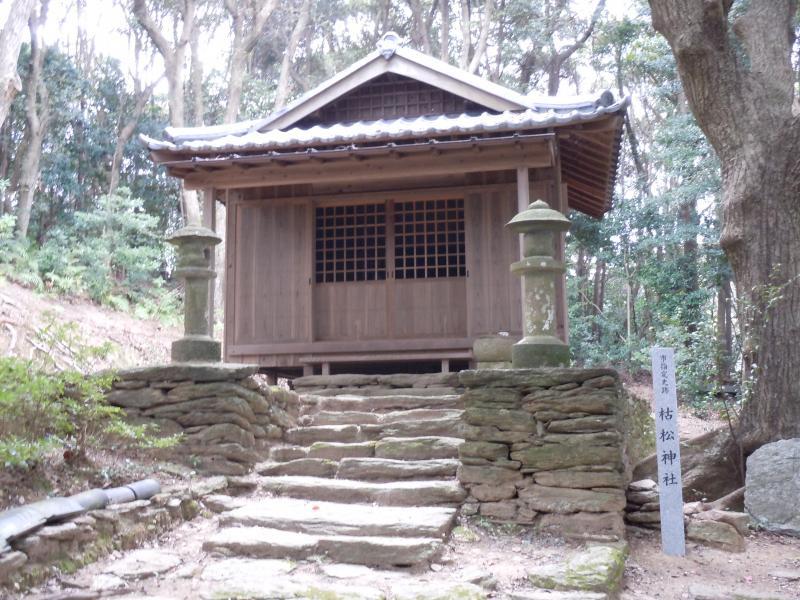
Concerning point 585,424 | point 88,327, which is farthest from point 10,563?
point 88,327

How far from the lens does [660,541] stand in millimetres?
5441

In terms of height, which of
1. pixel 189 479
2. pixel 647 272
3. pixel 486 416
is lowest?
pixel 189 479

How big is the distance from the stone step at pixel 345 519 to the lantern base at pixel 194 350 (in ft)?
4.93

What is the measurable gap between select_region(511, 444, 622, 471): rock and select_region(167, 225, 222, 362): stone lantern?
2.91 m

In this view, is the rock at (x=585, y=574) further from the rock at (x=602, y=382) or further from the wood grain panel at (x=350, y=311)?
the wood grain panel at (x=350, y=311)

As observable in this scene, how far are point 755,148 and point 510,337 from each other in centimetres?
330

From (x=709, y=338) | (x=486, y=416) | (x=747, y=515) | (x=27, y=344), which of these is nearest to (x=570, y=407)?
(x=486, y=416)

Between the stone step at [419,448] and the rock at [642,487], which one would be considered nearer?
the rock at [642,487]

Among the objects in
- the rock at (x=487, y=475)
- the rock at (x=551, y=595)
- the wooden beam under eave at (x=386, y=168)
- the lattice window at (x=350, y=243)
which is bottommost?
the rock at (x=551, y=595)

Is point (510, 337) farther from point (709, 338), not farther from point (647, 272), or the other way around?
point (647, 272)

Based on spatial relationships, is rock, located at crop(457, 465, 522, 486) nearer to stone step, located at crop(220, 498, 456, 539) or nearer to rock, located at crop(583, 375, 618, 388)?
stone step, located at crop(220, 498, 456, 539)

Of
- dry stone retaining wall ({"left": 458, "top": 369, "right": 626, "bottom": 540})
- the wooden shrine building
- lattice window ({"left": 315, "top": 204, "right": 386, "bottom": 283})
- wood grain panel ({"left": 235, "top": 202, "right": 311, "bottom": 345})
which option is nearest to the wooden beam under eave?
the wooden shrine building

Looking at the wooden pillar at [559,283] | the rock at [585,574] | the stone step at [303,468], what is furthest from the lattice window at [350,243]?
the rock at [585,574]

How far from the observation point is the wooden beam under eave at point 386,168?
28.1 ft
